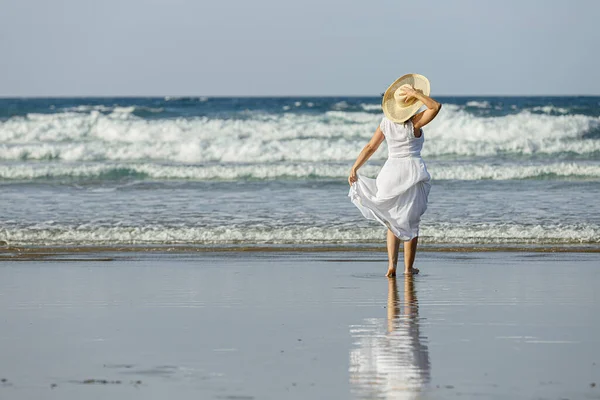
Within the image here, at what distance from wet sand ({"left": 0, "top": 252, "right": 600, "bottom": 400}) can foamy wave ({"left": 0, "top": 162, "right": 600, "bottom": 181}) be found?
31.7 ft

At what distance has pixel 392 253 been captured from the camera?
8.00 meters

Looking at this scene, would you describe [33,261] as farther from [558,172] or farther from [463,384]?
[558,172]

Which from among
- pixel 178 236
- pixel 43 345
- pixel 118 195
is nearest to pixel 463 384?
pixel 43 345

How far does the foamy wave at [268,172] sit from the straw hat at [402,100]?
1028cm

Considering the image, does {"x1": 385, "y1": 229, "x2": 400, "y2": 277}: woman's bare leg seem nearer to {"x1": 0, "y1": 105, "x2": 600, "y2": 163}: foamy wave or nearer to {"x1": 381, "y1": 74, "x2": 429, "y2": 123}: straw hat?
{"x1": 381, "y1": 74, "x2": 429, "y2": 123}: straw hat

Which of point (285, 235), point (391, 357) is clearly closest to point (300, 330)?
point (391, 357)

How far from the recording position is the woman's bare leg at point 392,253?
7.91 meters

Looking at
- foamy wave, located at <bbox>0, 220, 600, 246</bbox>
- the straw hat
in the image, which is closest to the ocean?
foamy wave, located at <bbox>0, 220, 600, 246</bbox>

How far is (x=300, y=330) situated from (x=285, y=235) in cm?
500

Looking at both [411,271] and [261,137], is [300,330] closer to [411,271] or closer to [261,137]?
[411,271]

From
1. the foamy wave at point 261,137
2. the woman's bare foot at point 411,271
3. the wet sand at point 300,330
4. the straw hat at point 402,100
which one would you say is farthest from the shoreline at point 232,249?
the foamy wave at point 261,137

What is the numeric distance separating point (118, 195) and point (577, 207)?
655 cm

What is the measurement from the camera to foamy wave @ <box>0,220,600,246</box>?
34.1 feet
